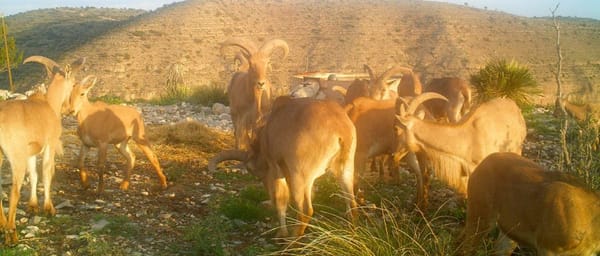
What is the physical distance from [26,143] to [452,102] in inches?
315

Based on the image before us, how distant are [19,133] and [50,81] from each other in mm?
2565

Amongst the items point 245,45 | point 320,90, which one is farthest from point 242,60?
point 320,90

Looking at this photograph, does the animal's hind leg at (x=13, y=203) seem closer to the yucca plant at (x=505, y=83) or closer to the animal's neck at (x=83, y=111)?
the animal's neck at (x=83, y=111)

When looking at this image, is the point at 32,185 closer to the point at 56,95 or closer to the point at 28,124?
the point at 28,124

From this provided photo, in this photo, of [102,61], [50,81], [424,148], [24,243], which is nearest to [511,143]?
[424,148]

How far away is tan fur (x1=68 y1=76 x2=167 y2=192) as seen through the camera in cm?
908

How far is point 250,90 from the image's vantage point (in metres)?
11.2

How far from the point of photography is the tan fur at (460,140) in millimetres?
7590

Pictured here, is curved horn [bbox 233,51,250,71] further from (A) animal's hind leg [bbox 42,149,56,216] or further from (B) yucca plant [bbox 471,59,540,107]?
(B) yucca plant [bbox 471,59,540,107]

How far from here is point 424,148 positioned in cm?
773

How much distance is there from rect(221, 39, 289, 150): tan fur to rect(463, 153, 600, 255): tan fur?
5260mm

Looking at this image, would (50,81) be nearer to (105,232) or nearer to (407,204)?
(105,232)

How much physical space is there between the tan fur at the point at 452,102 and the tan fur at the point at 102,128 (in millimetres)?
5859

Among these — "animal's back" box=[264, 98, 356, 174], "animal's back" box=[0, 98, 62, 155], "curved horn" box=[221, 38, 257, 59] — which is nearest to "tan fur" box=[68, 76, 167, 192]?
"animal's back" box=[0, 98, 62, 155]
